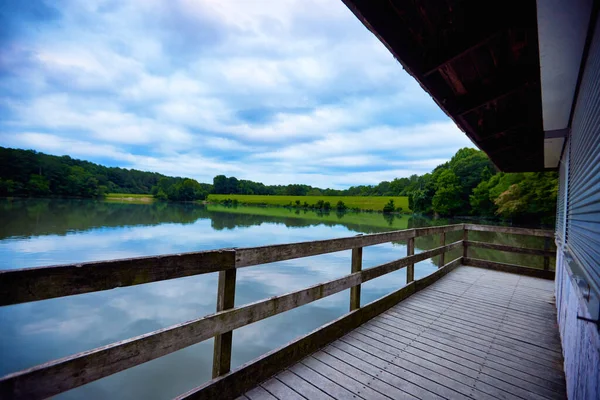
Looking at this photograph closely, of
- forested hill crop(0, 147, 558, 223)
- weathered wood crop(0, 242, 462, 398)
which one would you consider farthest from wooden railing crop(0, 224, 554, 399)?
forested hill crop(0, 147, 558, 223)

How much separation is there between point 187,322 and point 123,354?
354mm

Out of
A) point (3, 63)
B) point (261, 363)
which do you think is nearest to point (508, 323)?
point (261, 363)

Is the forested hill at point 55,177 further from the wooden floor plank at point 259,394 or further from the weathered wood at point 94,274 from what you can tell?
the wooden floor plank at point 259,394

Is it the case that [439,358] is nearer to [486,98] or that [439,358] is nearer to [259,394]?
[259,394]

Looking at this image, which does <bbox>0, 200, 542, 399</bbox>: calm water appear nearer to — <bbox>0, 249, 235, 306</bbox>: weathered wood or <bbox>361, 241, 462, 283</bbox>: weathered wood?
<bbox>361, 241, 462, 283</bbox>: weathered wood

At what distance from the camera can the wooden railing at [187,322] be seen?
3.89 feet

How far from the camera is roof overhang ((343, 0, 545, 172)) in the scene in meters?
2.28

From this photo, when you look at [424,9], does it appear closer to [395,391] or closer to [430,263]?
[395,391]

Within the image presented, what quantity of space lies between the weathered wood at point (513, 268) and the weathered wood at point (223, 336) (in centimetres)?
743

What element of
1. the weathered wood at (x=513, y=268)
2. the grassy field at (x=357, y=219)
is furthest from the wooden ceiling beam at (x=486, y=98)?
the grassy field at (x=357, y=219)

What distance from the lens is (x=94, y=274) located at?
140cm

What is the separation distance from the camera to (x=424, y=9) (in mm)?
2303

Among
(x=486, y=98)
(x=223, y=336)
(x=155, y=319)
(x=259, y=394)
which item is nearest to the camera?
(x=223, y=336)

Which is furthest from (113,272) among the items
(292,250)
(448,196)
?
(448,196)
